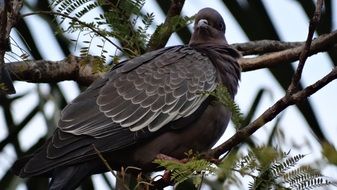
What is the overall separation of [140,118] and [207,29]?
3.55 ft

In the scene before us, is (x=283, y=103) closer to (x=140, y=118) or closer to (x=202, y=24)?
(x=140, y=118)

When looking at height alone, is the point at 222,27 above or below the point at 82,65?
above

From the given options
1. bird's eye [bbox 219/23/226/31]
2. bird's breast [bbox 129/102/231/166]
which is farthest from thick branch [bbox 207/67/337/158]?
bird's eye [bbox 219/23/226/31]

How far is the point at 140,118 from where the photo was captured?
4.34 metres

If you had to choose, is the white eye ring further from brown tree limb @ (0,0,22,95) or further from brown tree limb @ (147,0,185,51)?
brown tree limb @ (0,0,22,95)

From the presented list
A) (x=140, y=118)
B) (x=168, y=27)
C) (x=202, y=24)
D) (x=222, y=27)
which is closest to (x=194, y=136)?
(x=140, y=118)

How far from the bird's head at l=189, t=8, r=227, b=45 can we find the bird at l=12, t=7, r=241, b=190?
0.40 m

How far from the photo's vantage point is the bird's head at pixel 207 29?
5.17m

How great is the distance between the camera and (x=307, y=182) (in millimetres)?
2400

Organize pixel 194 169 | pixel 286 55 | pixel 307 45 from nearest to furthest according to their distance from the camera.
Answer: pixel 194 169 < pixel 307 45 < pixel 286 55

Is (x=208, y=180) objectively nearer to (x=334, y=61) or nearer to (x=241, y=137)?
(x=241, y=137)

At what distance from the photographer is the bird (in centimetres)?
410

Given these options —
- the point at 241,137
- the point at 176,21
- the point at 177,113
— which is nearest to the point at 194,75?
the point at 177,113

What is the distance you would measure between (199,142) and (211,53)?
0.70 metres
